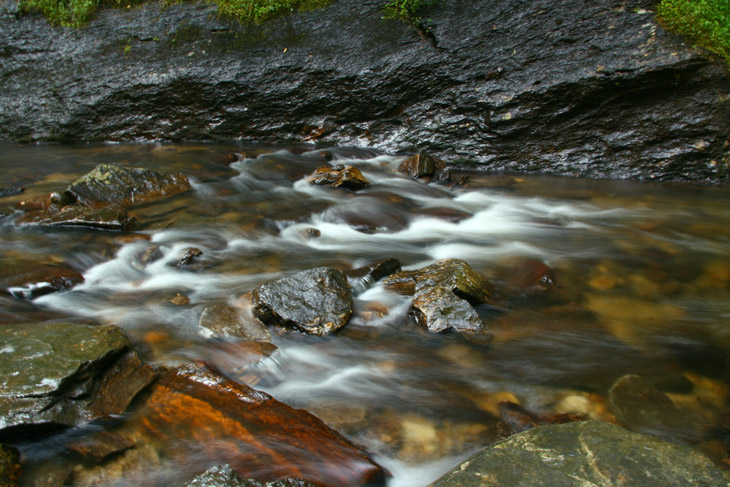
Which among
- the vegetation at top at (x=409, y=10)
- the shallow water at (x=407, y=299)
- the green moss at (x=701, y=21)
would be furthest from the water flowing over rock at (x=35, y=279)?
the green moss at (x=701, y=21)

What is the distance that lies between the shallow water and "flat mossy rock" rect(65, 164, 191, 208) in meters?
0.25

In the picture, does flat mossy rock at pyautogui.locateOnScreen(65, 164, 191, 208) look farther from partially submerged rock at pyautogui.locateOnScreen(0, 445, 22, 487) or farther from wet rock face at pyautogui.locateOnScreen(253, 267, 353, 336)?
partially submerged rock at pyautogui.locateOnScreen(0, 445, 22, 487)

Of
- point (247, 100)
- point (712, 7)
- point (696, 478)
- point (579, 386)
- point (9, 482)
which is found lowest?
point (579, 386)

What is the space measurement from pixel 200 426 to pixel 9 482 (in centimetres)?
72

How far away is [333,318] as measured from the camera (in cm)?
331

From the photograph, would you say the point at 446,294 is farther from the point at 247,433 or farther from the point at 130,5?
the point at 130,5

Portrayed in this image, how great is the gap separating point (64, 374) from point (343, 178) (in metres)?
4.53

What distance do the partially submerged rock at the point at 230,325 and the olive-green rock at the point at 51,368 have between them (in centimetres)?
55

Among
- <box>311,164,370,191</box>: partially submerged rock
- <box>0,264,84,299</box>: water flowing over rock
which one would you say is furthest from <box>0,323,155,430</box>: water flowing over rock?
<box>311,164,370,191</box>: partially submerged rock

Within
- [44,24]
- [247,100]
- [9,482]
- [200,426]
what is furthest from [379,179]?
[44,24]

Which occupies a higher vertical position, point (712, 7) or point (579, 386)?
point (712, 7)

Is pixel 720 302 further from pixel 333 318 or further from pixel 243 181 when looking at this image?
pixel 243 181

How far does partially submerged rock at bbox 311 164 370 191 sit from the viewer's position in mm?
6469

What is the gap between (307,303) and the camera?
3328 millimetres
